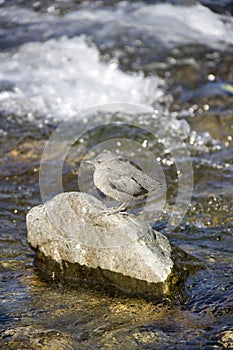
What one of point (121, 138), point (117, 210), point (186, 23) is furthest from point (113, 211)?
point (186, 23)

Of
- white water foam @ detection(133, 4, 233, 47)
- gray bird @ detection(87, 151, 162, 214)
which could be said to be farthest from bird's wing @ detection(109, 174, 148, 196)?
white water foam @ detection(133, 4, 233, 47)

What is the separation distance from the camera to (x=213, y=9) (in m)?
13.0

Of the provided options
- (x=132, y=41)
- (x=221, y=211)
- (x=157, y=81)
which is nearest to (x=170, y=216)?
(x=221, y=211)

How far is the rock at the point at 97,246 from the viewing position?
4.84m

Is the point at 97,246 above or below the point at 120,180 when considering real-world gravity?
below

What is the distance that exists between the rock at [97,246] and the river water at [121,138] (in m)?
0.17

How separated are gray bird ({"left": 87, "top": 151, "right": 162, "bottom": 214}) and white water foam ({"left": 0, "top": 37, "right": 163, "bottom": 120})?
498 cm

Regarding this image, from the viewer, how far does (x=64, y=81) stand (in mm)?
10758

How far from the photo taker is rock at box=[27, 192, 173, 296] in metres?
4.84

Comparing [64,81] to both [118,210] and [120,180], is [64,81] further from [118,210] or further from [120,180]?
[120,180]

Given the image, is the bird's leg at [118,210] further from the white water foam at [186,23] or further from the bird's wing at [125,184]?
the white water foam at [186,23]

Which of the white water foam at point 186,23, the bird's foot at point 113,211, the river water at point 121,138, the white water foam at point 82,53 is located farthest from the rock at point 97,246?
the white water foam at point 186,23

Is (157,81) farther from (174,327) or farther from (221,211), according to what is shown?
(174,327)

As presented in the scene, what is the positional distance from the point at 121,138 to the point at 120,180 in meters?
4.30
